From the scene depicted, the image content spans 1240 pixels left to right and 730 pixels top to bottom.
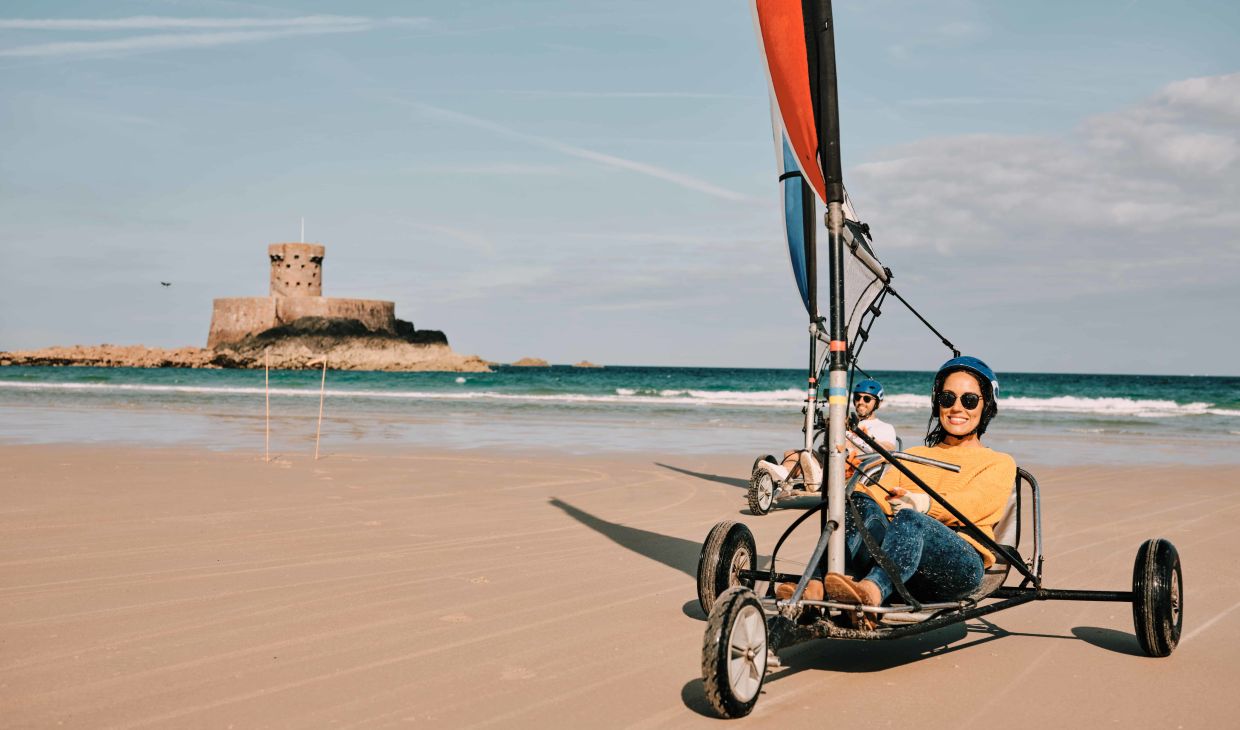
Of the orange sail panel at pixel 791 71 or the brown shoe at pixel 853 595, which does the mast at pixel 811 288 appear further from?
the brown shoe at pixel 853 595

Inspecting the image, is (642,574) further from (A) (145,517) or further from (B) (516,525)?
(A) (145,517)

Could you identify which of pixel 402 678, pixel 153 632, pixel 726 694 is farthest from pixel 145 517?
pixel 726 694

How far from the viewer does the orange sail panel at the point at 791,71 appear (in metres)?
4.14

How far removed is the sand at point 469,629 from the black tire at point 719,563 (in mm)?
251

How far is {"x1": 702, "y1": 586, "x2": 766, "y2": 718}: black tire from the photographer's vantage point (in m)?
3.34

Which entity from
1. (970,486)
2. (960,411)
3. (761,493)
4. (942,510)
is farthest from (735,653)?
(761,493)

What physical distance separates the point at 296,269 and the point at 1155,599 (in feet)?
331

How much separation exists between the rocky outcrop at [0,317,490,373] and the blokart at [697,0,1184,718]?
8810 centimetres

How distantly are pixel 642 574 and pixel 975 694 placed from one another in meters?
2.57

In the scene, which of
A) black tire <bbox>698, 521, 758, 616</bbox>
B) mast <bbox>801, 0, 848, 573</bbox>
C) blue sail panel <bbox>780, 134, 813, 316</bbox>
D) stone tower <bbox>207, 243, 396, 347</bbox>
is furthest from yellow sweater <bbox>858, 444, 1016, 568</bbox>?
stone tower <bbox>207, 243, 396, 347</bbox>

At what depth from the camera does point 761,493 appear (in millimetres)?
9156

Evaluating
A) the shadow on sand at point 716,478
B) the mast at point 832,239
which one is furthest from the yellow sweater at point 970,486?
the shadow on sand at point 716,478

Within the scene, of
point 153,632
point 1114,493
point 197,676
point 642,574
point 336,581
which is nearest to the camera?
point 197,676

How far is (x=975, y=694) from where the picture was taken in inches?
154
